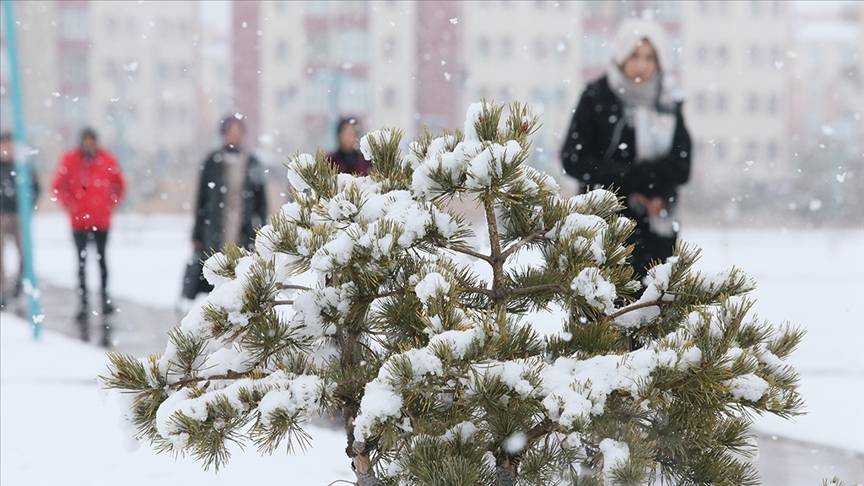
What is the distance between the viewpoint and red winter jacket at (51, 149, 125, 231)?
785 cm

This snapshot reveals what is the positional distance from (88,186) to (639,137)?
16.2 ft

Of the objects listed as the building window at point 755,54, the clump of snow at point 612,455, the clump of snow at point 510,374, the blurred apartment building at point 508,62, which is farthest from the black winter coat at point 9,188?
the building window at point 755,54

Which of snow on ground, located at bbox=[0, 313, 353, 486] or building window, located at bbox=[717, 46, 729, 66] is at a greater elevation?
snow on ground, located at bbox=[0, 313, 353, 486]

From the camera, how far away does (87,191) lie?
802 cm

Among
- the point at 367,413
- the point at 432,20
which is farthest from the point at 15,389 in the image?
the point at 432,20

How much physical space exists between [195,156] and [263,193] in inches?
2175

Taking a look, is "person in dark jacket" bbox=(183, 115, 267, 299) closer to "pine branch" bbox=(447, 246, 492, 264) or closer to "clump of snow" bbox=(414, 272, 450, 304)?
"pine branch" bbox=(447, 246, 492, 264)

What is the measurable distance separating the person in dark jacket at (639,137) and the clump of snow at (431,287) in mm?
2524

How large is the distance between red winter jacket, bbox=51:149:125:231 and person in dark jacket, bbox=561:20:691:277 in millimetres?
4385

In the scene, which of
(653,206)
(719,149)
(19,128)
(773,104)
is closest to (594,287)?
(653,206)

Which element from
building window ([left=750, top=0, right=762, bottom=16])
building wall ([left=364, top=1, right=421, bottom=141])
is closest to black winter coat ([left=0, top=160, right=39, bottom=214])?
building wall ([left=364, top=1, right=421, bottom=141])

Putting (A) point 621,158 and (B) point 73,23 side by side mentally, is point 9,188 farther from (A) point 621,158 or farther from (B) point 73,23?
(B) point 73,23

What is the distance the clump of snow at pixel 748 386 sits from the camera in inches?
75.4

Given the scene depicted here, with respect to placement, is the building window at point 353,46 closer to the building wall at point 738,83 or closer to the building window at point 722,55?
the building wall at point 738,83
